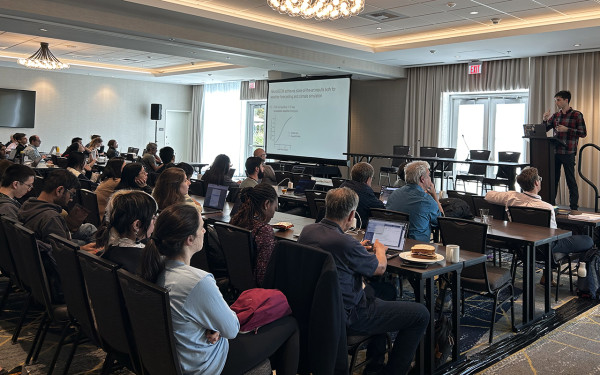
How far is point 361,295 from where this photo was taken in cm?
293

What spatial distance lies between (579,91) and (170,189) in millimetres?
9013

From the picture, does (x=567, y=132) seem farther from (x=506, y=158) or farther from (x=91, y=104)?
(x=91, y=104)

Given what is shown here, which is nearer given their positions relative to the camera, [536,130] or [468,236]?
[468,236]

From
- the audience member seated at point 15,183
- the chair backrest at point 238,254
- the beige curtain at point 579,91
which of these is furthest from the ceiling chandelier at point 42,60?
the beige curtain at point 579,91

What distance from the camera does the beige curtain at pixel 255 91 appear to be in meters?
16.8

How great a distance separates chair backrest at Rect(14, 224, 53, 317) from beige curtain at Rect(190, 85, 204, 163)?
16066 millimetres

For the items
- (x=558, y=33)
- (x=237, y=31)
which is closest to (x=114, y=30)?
(x=237, y=31)

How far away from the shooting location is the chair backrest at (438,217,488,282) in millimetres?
3908

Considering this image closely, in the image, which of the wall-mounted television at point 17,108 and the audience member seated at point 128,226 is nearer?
the audience member seated at point 128,226

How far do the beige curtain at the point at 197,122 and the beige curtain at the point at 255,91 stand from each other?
2.19 m

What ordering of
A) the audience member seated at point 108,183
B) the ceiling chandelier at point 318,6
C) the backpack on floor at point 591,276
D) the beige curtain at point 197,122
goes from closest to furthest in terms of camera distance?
the backpack on floor at point 591,276 → the audience member seated at point 108,183 → the ceiling chandelier at point 318,6 → the beige curtain at point 197,122

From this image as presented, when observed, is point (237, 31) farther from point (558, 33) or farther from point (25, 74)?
point (25, 74)

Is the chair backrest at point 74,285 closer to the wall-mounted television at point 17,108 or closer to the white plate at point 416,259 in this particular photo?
the white plate at point 416,259

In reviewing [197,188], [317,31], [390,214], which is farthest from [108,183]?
[317,31]
